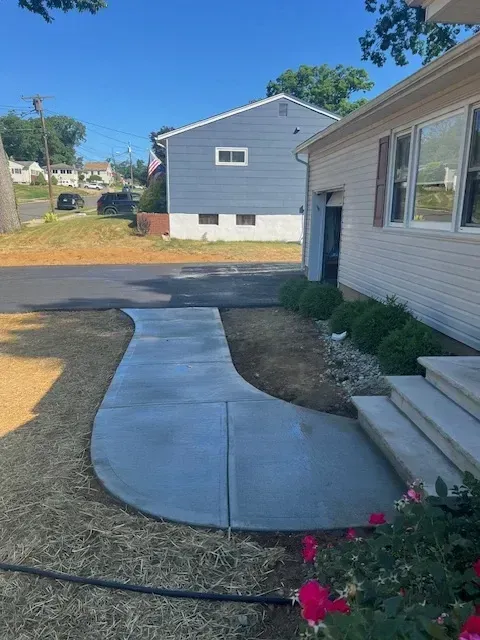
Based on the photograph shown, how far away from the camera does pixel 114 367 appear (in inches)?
218

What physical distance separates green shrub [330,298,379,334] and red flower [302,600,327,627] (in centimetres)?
529

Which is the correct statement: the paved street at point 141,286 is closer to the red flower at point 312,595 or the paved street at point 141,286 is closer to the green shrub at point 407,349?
the green shrub at point 407,349

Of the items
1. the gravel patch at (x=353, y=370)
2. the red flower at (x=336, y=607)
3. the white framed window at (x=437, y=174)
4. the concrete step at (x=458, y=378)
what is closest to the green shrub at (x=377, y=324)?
the gravel patch at (x=353, y=370)

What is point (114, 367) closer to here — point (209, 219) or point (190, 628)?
point (190, 628)

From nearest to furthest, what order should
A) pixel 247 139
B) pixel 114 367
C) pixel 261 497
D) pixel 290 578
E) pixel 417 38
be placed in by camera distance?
1. pixel 290 578
2. pixel 261 497
3. pixel 114 367
4. pixel 417 38
5. pixel 247 139

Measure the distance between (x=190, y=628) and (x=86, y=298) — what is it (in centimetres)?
896

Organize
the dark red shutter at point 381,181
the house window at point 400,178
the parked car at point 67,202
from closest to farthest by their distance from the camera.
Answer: the house window at point 400,178, the dark red shutter at point 381,181, the parked car at point 67,202

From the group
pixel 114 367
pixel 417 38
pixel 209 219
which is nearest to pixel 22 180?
pixel 209 219

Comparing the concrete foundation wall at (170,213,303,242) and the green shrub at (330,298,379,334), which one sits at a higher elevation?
the concrete foundation wall at (170,213,303,242)

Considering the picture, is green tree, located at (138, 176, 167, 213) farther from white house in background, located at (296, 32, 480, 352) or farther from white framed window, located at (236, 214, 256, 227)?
white house in background, located at (296, 32, 480, 352)

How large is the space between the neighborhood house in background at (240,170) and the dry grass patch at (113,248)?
106 cm

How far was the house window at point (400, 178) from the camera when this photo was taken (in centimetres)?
607

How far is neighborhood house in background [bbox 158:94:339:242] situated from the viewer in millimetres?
19703

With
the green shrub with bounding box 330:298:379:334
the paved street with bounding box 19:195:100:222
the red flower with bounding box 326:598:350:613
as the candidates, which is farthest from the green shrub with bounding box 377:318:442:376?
the paved street with bounding box 19:195:100:222
